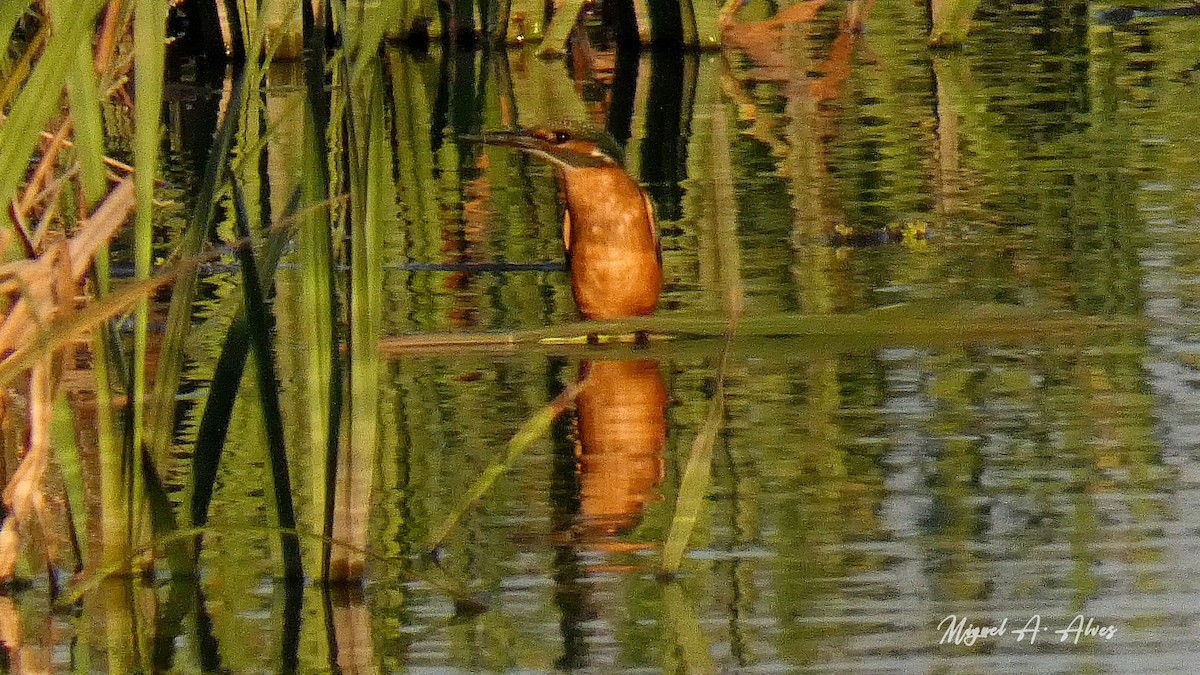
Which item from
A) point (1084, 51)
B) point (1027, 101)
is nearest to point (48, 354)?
point (1027, 101)

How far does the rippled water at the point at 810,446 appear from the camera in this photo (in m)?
3.23

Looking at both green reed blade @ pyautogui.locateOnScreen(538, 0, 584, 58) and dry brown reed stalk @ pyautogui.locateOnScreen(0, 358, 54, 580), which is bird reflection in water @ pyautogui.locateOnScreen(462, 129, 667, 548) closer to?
dry brown reed stalk @ pyautogui.locateOnScreen(0, 358, 54, 580)

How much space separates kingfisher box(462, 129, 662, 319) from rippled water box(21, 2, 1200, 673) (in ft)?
0.62

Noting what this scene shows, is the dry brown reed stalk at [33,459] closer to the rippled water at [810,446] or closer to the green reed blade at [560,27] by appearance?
the rippled water at [810,446]

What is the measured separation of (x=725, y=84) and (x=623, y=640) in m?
7.51

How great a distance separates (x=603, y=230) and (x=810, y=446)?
123 centimetres

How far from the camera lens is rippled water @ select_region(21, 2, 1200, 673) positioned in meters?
3.23

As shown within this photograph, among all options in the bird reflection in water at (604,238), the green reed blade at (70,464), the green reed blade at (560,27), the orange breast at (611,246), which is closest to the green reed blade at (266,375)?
the green reed blade at (70,464)

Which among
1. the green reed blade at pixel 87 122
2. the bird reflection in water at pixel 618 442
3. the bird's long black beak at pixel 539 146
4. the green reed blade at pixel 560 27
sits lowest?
the green reed blade at pixel 560 27

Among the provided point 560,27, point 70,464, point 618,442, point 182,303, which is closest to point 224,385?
point 182,303

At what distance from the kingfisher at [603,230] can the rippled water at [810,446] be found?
0.19 meters

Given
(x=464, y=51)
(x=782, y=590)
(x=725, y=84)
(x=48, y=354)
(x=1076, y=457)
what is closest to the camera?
(x=48, y=354)

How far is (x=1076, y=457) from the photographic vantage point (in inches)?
159

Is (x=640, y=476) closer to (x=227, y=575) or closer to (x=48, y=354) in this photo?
(x=227, y=575)
